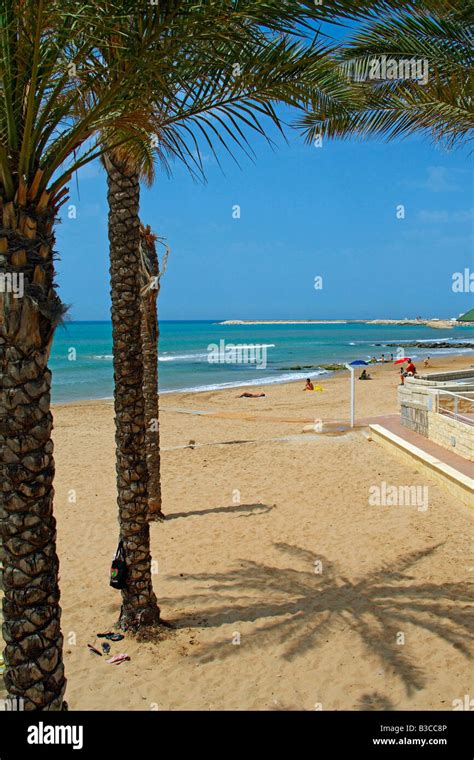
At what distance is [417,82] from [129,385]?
4.94 metres

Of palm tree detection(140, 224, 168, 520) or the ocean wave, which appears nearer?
palm tree detection(140, 224, 168, 520)

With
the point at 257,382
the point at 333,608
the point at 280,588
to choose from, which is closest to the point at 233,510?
the point at 280,588

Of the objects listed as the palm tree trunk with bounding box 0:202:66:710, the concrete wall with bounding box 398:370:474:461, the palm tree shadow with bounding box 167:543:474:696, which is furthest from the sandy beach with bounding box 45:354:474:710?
the palm tree trunk with bounding box 0:202:66:710

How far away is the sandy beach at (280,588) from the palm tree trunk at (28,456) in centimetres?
192

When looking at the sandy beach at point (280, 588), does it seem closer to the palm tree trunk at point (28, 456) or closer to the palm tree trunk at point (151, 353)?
the palm tree trunk at point (151, 353)

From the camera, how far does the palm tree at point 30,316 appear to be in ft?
10.4

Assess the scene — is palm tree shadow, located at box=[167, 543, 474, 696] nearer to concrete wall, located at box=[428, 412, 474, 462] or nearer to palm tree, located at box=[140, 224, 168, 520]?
palm tree, located at box=[140, 224, 168, 520]

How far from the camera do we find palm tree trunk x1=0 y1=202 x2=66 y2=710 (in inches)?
126

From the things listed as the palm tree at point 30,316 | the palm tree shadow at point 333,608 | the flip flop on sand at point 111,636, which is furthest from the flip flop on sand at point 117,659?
the palm tree at point 30,316

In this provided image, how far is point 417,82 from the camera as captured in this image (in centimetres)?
711

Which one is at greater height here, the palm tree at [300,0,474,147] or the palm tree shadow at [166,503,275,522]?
the palm tree at [300,0,474,147]

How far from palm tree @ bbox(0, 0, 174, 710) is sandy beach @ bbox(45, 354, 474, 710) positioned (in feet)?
6.54
